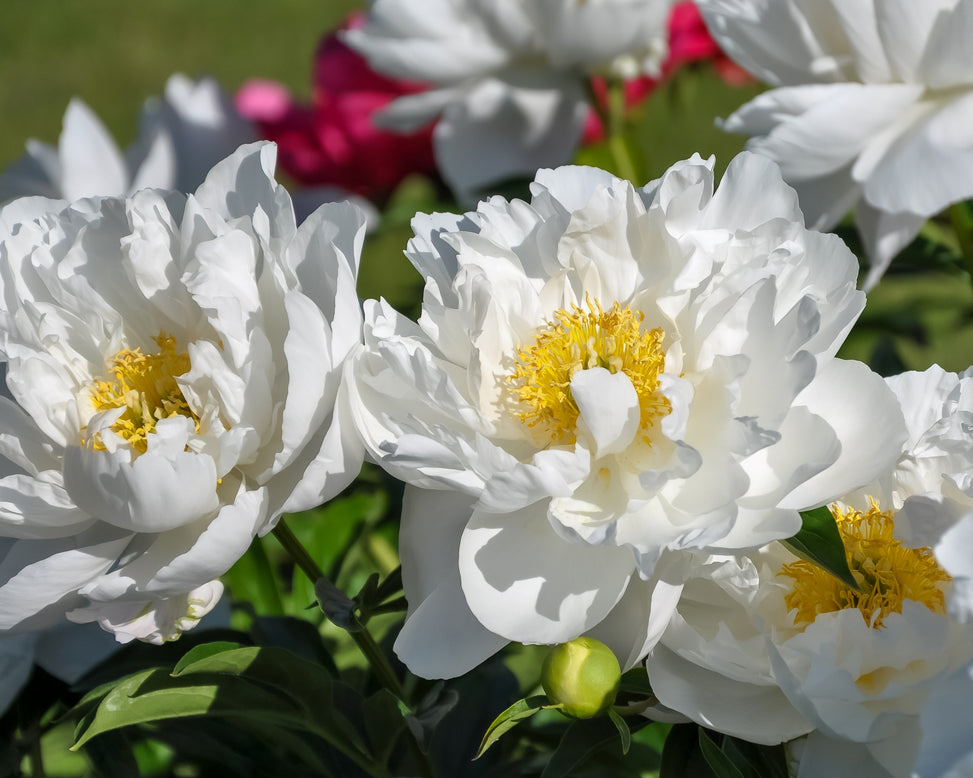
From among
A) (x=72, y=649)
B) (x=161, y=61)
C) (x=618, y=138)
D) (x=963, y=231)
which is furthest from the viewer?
(x=161, y=61)

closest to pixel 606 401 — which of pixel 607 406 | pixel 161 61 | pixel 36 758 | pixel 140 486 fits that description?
pixel 607 406

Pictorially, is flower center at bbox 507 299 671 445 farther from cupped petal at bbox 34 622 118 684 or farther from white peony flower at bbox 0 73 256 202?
white peony flower at bbox 0 73 256 202

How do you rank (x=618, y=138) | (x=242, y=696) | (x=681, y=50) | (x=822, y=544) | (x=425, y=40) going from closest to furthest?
(x=822, y=544) < (x=242, y=696) < (x=425, y=40) < (x=618, y=138) < (x=681, y=50)

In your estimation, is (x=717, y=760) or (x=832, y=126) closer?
(x=717, y=760)

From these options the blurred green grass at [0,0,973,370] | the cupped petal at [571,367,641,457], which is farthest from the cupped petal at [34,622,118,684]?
the blurred green grass at [0,0,973,370]

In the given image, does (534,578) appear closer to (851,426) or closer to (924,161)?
(851,426)

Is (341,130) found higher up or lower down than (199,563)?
lower down

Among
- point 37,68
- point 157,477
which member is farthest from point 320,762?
point 37,68

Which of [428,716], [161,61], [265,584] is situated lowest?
[161,61]
